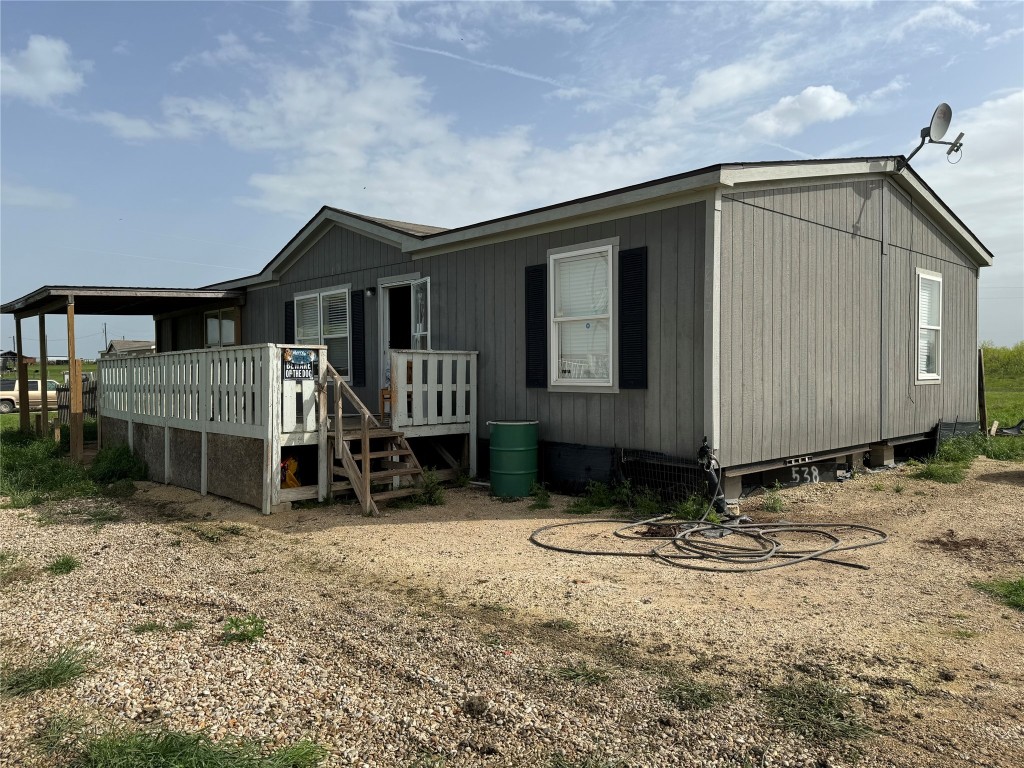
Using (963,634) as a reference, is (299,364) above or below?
above

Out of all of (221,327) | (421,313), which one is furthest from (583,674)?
(221,327)

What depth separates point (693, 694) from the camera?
295cm

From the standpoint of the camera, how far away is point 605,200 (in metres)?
7.29

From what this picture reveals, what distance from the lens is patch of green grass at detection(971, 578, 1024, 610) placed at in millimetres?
4203

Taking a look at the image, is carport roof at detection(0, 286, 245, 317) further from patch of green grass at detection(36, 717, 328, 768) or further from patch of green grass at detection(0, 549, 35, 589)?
patch of green grass at detection(36, 717, 328, 768)

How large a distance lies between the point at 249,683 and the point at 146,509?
5.07 meters

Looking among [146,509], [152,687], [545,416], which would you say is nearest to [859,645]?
[152,687]

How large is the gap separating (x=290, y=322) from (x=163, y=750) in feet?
33.4

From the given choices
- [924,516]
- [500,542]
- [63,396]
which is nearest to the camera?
[500,542]

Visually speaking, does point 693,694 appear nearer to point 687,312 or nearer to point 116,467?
point 687,312

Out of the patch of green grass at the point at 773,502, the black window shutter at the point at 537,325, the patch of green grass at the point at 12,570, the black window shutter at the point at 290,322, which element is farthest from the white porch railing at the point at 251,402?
the patch of green grass at the point at 773,502

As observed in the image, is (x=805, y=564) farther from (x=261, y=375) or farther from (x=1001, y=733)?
(x=261, y=375)

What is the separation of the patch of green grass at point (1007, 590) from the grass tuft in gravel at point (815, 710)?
6.32 ft

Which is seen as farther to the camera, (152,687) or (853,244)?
(853,244)
